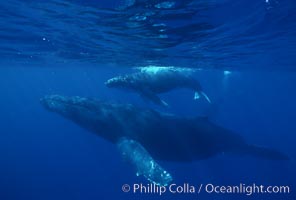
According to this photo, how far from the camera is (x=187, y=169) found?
33.0 metres

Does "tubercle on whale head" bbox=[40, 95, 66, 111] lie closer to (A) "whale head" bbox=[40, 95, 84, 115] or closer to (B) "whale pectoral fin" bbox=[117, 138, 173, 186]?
(A) "whale head" bbox=[40, 95, 84, 115]

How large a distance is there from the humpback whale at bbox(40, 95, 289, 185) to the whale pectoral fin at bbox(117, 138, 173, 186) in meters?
0.41

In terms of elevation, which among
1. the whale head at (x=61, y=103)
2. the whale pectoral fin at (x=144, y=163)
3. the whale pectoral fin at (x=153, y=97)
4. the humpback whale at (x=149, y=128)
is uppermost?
the whale pectoral fin at (x=153, y=97)

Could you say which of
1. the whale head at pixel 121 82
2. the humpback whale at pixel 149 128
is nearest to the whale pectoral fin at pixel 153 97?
the whale head at pixel 121 82

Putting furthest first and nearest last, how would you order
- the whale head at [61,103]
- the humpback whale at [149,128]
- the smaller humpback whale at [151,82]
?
the smaller humpback whale at [151,82], the whale head at [61,103], the humpback whale at [149,128]

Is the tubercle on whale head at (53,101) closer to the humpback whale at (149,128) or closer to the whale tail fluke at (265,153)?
the humpback whale at (149,128)

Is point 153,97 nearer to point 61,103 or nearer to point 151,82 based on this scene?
point 151,82

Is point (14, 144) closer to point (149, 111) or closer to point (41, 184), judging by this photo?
point (41, 184)

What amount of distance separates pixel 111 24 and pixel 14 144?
50.4 meters

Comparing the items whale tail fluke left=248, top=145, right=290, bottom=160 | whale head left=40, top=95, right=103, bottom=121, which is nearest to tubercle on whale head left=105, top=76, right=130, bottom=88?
whale head left=40, top=95, right=103, bottom=121

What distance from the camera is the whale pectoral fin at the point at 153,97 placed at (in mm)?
18305

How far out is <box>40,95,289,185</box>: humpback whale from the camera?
14.0 m

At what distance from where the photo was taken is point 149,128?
46.0 feet

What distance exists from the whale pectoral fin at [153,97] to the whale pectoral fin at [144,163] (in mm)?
5715
